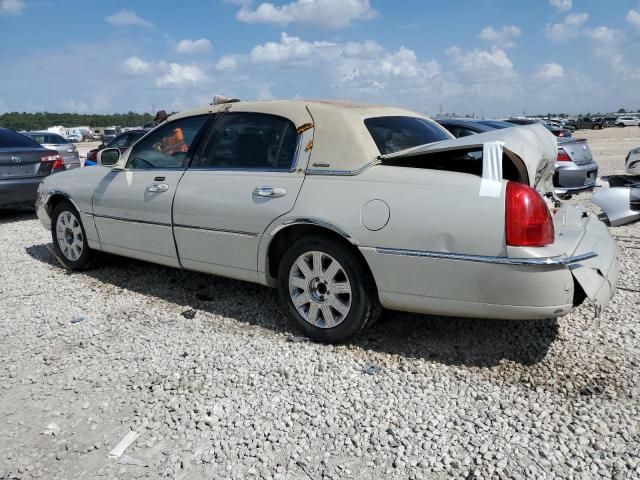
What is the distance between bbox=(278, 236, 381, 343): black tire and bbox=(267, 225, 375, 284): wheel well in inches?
0.8

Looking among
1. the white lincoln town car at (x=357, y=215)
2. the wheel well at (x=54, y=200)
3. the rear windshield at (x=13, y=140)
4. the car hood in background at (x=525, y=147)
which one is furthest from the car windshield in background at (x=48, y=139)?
the car hood in background at (x=525, y=147)

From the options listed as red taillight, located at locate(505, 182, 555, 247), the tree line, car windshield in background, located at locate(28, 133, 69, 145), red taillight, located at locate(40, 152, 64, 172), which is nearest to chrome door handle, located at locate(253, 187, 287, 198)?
red taillight, located at locate(505, 182, 555, 247)

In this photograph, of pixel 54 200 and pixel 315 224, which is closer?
pixel 315 224

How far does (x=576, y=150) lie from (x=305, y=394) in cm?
785

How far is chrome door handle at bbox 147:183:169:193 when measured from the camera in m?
4.49

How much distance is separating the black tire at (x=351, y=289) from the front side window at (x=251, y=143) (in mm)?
617

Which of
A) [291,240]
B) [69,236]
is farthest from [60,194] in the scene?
[291,240]

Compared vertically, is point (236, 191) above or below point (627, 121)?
below

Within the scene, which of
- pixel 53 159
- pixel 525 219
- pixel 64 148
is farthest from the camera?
pixel 64 148

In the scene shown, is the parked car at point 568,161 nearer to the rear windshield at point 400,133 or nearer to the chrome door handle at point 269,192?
the rear windshield at point 400,133

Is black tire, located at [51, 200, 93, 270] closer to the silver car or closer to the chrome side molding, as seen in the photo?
the chrome side molding

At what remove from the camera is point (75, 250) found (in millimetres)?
5633

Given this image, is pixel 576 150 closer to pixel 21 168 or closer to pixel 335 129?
pixel 335 129

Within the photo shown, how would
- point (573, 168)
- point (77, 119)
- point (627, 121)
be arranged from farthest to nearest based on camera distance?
point (77, 119)
point (627, 121)
point (573, 168)
